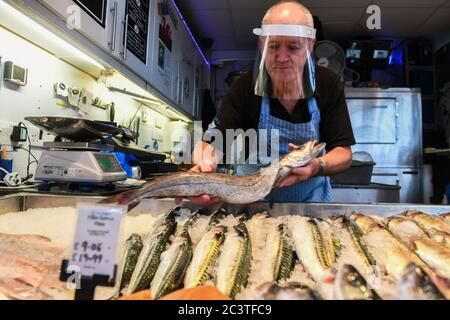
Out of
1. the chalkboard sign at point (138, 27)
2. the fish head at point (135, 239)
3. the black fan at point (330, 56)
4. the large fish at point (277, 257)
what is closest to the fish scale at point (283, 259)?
the large fish at point (277, 257)

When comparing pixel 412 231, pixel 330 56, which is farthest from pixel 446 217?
pixel 330 56

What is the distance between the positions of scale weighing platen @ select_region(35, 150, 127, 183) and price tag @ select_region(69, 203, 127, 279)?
1156mm

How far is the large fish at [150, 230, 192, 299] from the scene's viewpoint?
841 millimetres

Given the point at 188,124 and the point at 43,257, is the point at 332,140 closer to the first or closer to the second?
the point at 43,257

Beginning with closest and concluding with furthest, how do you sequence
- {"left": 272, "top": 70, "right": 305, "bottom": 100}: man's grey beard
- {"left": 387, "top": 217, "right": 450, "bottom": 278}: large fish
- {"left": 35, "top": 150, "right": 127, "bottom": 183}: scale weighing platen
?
{"left": 387, "top": 217, "right": 450, "bottom": 278}: large fish
{"left": 35, "top": 150, "right": 127, "bottom": 183}: scale weighing platen
{"left": 272, "top": 70, "right": 305, "bottom": 100}: man's grey beard

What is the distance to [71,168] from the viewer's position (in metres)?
1.69

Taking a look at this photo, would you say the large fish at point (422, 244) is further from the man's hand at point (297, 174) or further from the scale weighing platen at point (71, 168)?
the scale weighing platen at point (71, 168)

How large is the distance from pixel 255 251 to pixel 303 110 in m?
1.16

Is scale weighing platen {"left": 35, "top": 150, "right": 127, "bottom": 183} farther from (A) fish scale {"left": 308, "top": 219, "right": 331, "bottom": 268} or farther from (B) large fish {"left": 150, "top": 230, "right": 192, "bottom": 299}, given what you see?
(A) fish scale {"left": 308, "top": 219, "right": 331, "bottom": 268}

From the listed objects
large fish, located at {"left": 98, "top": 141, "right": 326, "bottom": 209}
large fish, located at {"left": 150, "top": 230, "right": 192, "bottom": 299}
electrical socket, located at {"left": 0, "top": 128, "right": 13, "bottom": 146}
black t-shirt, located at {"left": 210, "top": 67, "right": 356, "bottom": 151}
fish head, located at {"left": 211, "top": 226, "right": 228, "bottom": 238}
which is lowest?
large fish, located at {"left": 150, "top": 230, "right": 192, "bottom": 299}

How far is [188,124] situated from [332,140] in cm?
459

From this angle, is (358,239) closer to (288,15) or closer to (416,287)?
(416,287)

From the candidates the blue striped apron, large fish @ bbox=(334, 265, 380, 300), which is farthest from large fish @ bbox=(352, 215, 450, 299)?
the blue striped apron

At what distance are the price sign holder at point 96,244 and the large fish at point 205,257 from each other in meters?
0.32
